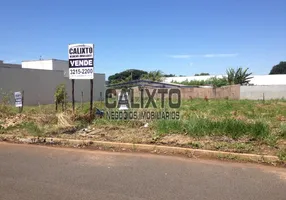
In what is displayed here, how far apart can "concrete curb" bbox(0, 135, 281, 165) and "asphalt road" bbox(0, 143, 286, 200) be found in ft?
1.17

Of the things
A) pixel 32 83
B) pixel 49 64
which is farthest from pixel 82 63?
pixel 49 64

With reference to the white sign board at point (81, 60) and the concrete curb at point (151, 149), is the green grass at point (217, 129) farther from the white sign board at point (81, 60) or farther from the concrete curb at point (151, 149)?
the white sign board at point (81, 60)

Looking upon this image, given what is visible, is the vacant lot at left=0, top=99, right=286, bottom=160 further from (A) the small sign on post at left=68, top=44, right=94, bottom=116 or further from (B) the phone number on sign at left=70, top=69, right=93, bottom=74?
Result: (B) the phone number on sign at left=70, top=69, right=93, bottom=74

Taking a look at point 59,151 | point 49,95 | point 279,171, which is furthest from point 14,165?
point 49,95

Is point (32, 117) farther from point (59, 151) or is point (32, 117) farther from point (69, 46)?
point (59, 151)

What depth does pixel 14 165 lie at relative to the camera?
5.93 m

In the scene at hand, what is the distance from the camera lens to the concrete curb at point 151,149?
604cm

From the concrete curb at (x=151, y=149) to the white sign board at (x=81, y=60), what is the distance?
315 centimetres

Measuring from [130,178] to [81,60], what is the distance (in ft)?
20.9

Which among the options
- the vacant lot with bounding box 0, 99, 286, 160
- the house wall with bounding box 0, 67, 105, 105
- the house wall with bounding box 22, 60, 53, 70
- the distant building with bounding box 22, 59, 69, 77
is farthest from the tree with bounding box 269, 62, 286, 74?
the vacant lot with bounding box 0, 99, 286, 160

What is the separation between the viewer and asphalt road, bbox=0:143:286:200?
4.30m

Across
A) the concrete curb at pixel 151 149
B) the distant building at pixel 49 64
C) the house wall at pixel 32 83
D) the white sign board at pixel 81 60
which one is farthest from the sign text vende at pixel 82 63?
the distant building at pixel 49 64

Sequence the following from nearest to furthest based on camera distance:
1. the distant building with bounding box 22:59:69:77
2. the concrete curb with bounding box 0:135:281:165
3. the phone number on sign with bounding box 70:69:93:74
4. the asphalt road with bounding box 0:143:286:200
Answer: the asphalt road with bounding box 0:143:286:200 < the concrete curb with bounding box 0:135:281:165 < the phone number on sign with bounding box 70:69:93:74 < the distant building with bounding box 22:59:69:77

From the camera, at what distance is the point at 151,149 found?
7008mm
